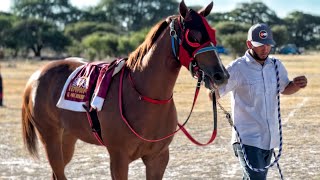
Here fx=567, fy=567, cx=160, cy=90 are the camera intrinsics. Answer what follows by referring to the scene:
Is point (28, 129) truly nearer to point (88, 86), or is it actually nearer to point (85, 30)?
point (88, 86)

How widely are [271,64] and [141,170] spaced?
374 cm

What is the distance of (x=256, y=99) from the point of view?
184 inches

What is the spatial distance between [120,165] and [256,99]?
1.28 metres

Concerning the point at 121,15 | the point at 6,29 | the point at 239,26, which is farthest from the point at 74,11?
the point at 239,26

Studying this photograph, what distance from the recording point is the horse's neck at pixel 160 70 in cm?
459

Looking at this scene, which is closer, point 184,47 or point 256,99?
point 184,47

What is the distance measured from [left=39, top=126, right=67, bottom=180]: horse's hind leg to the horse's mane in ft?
5.28

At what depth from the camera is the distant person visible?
464 centimetres

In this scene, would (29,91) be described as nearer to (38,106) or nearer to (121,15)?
(38,106)

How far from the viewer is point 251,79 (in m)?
4.64

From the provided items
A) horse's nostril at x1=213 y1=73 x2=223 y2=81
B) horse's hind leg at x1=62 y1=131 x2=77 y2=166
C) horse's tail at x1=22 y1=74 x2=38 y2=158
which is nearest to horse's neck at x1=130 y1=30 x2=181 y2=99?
horse's nostril at x1=213 y1=73 x2=223 y2=81

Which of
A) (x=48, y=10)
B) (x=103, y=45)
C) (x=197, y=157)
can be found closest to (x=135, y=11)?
(x=48, y=10)

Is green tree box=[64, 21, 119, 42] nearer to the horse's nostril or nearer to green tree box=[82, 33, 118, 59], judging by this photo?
green tree box=[82, 33, 118, 59]

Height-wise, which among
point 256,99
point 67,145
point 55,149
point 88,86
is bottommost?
point 67,145
